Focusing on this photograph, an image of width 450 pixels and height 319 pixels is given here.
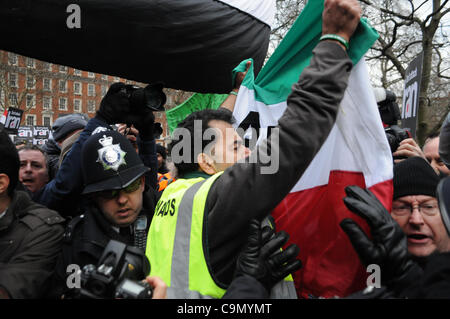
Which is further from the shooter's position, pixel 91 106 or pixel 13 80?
pixel 91 106

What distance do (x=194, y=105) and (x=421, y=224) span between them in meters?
2.60

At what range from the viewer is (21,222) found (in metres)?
1.87

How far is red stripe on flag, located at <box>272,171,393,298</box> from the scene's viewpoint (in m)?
1.69

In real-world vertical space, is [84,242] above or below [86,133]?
below

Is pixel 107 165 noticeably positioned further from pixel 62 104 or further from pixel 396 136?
pixel 62 104

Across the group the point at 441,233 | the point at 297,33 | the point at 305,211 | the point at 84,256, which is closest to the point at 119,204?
the point at 84,256

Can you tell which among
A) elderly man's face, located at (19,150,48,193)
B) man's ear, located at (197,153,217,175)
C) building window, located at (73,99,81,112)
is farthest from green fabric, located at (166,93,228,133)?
building window, located at (73,99,81,112)

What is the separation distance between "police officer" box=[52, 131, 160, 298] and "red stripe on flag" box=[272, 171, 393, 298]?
0.76 metres

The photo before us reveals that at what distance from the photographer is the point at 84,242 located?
1829 millimetres

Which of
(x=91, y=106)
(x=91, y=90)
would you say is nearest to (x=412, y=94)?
(x=91, y=90)

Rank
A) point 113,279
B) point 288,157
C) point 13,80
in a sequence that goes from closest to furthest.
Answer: point 113,279 < point 288,157 < point 13,80

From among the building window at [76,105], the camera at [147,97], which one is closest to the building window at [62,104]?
the building window at [76,105]

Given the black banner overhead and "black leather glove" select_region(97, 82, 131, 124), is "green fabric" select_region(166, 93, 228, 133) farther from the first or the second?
"black leather glove" select_region(97, 82, 131, 124)

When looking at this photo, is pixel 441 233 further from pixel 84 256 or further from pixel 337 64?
pixel 84 256
